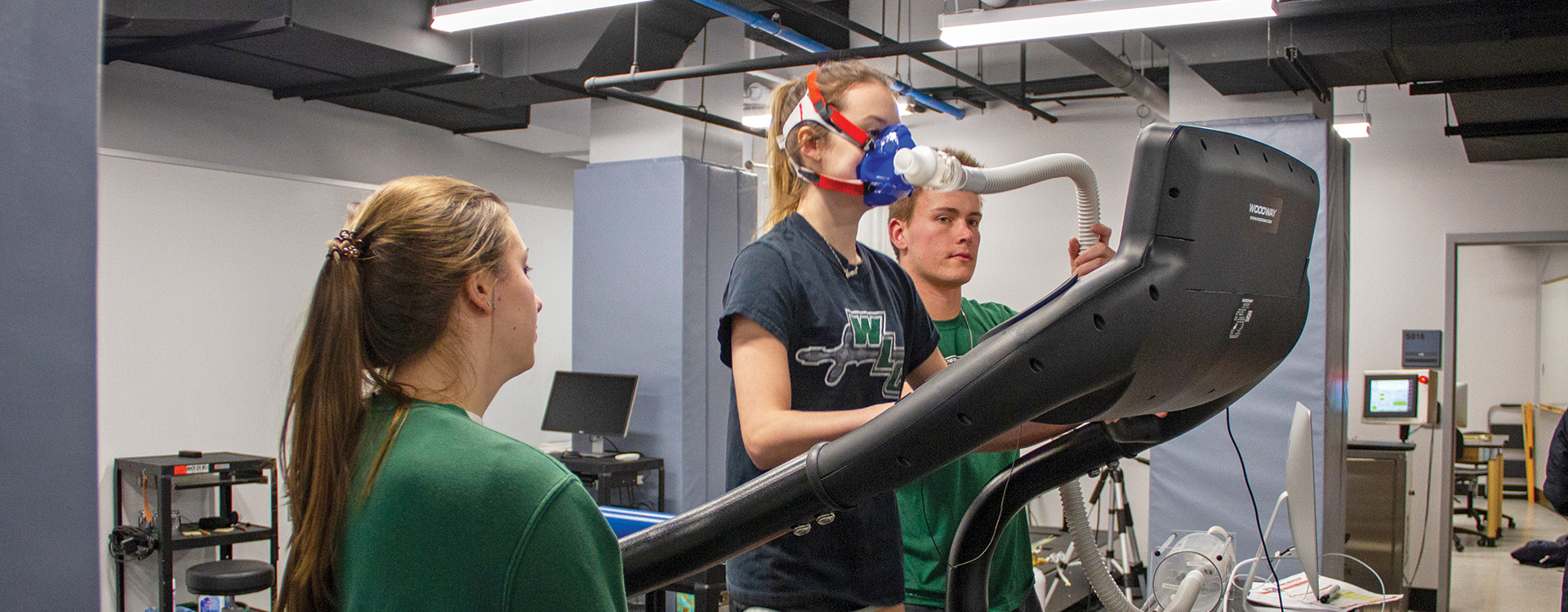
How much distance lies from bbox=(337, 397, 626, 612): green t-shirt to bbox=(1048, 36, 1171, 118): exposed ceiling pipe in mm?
4754

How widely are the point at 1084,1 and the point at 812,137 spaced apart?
9.30ft

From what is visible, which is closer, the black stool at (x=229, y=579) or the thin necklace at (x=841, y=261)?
the thin necklace at (x=841, y=261)

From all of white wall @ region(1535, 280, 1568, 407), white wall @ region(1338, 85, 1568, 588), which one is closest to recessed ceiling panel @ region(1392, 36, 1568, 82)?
white wall @ region(1338, 85, 1568, 588)

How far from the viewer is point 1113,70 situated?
5855 millimetres

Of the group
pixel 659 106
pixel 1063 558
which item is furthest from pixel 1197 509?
pixel 659 106

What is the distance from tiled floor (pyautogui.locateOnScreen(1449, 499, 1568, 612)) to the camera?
630 centimetres

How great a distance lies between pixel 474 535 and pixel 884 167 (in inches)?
27.5

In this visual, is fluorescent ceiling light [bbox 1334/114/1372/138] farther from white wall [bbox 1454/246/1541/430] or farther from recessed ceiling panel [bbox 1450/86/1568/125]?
white wall [bbox 1454/246/1541/430]

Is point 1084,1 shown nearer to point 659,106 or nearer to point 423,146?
point 659,106

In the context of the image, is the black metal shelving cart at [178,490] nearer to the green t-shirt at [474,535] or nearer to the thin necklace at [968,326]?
the thin necklace at [968,326]

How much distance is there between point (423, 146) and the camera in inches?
285

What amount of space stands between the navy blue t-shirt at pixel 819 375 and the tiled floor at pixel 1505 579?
6.42 meters

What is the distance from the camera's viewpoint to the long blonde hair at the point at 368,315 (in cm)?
87

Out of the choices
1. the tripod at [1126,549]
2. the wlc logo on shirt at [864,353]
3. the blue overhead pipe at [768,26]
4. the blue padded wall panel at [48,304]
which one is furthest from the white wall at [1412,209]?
the blue padded wall panel at [48,304]
